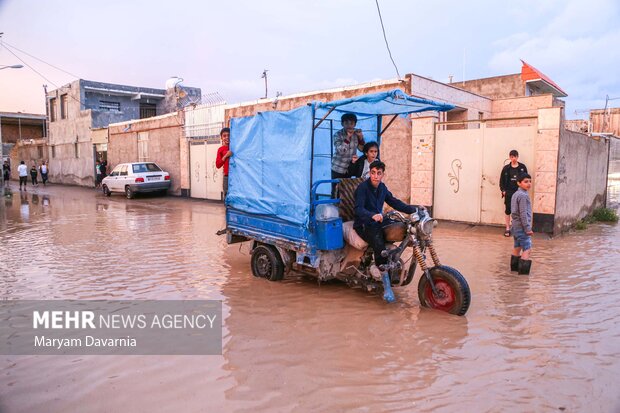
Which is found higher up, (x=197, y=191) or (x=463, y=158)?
(x=463, y=158)

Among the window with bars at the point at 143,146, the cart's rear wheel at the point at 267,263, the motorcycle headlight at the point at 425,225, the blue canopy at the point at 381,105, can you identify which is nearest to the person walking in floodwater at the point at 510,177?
the blue canopy at the point at 381,105

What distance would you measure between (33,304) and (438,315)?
15.6 ft

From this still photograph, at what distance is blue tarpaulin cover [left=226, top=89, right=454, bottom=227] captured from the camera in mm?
5895

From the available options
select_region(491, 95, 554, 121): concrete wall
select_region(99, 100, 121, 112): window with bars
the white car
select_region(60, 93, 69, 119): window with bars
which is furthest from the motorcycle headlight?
select_region(60, 93, 69, 119): window with bars

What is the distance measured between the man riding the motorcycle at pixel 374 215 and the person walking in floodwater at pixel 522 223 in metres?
1.98

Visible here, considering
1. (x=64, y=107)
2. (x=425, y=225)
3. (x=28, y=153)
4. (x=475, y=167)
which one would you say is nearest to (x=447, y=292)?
(x=425, y=225)

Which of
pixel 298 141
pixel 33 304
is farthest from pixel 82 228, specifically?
pixel 298 141

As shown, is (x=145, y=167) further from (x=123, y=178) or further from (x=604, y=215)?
(x=604, y=215)

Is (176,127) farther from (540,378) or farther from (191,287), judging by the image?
(540,378)

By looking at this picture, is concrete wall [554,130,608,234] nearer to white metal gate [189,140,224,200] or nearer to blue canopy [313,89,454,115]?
blue canopy [313,89,454,115]

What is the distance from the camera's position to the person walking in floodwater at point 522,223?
6574mm

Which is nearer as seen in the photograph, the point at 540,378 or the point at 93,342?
the point at 540,378

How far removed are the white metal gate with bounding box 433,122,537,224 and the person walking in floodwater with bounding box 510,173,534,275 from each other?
375cm

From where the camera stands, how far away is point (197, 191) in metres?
20.2
